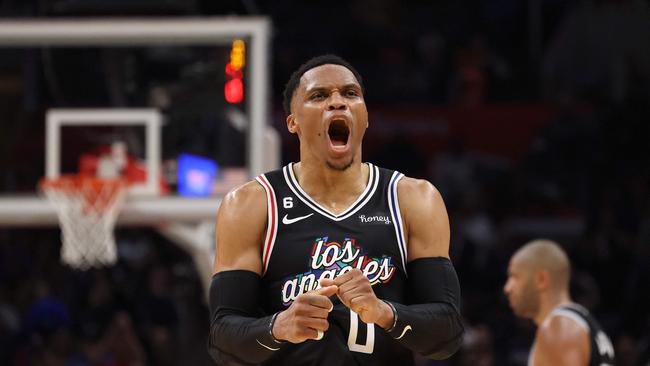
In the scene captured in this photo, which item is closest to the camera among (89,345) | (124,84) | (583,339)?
(583,339)

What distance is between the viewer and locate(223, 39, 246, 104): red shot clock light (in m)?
7.91

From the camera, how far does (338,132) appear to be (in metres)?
3.21

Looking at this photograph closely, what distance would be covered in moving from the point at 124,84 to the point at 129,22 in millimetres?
809

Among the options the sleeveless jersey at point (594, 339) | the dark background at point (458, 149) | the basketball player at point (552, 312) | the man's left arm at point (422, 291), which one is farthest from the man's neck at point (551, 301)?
the dark background at point (458, 149)

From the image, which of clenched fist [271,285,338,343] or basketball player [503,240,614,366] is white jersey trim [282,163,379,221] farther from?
basketball player [503,240,614,366]

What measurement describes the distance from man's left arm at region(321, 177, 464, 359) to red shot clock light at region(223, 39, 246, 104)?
4744 mm

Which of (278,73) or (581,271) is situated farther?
(278,73)

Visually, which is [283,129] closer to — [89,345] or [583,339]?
[89,345]

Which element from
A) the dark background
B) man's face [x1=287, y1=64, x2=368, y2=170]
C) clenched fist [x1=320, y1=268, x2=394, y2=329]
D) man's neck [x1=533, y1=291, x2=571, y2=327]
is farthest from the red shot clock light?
clenched fist [x1=320, y1=268, x2=394, y2=329]

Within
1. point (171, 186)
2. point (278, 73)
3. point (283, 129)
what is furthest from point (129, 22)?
point (278, 73)

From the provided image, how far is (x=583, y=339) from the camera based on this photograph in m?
5.51

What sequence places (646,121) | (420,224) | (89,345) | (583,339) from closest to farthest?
(420,224), (583,339), (89,345), (646,121)

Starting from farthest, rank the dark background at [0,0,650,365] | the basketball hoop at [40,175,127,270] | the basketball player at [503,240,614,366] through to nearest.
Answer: the dark background at [0,0,650,365], the basketball hoop at [40,175,127,270], the basketball player at [503,240,614,366]

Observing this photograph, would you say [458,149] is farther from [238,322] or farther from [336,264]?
[238,322]
